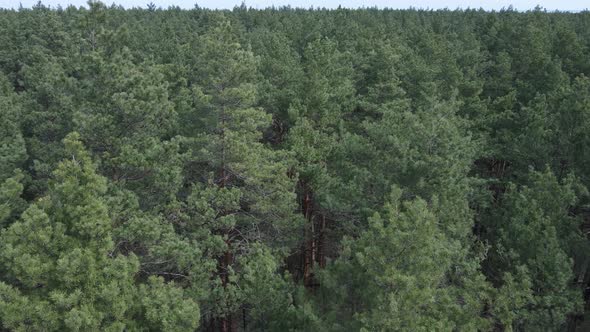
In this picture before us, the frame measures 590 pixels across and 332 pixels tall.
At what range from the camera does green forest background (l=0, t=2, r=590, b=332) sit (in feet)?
41.2

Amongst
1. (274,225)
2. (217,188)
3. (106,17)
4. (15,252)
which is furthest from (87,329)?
(106,17)

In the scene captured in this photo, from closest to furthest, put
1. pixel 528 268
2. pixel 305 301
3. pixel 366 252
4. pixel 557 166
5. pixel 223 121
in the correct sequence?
pixel 366 252
pixel 305 301
pixel 528 268
pixel 223 121
pixel 557 166

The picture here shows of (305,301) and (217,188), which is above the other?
(217,188)

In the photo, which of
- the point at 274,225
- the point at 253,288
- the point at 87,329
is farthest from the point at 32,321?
the point at 274,225

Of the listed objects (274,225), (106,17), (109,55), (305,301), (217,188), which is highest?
(106,17)

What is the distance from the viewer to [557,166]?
24.2 metres

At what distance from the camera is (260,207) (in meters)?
19.3

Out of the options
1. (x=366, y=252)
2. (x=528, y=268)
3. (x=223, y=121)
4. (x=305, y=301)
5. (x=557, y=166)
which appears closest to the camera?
(x=366, y=252)

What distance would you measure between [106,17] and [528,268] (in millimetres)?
17290

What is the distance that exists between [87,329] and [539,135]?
20.5 metres

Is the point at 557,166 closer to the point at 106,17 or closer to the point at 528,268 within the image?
the point at 528,268

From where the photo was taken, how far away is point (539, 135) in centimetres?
2438

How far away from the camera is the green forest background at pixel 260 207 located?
41.2 feet

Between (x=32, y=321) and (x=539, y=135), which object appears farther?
(x=539, y=135)
